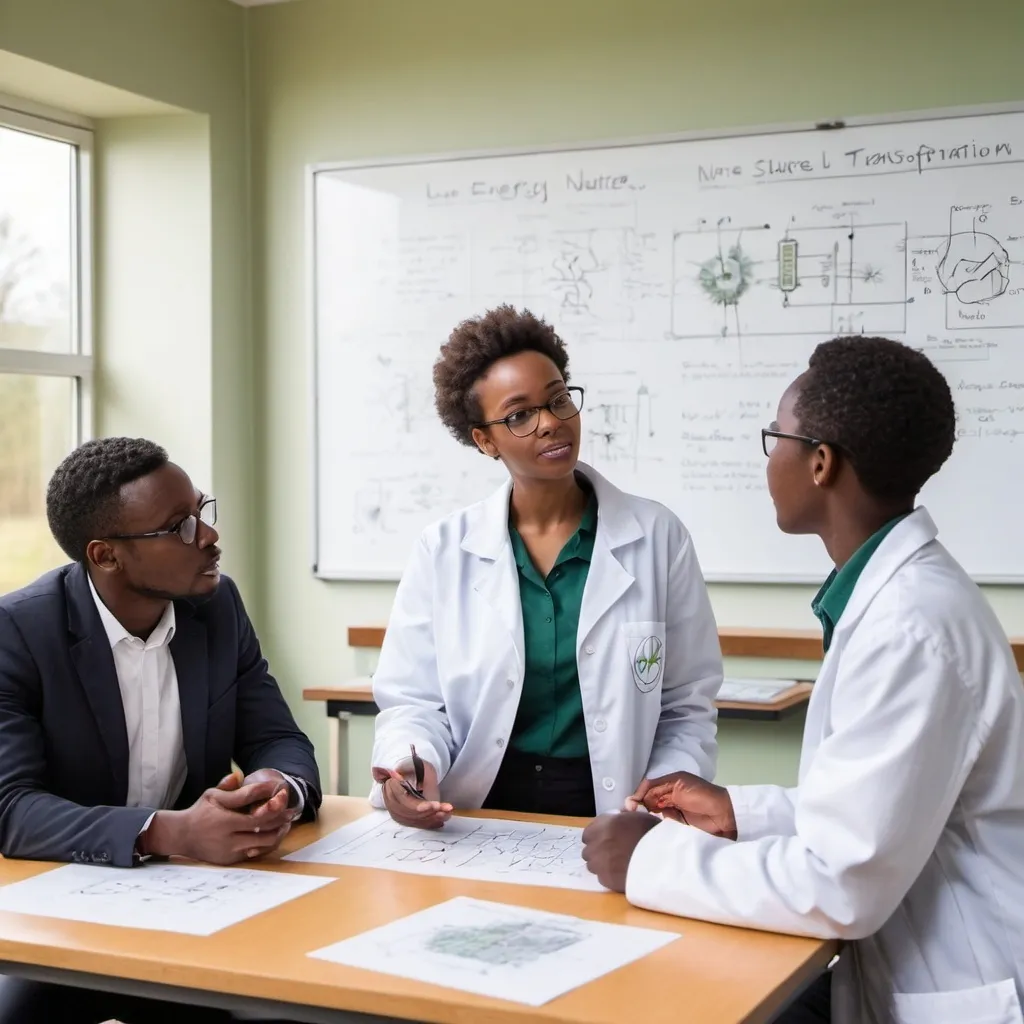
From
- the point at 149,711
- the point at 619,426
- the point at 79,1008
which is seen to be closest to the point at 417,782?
the point at 149,711

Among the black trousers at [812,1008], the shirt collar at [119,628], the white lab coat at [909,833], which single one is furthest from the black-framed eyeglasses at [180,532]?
the black trousers at [812,1008]

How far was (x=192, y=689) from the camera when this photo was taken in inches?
87.3

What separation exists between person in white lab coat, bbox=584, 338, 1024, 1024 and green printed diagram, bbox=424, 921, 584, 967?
0.14m

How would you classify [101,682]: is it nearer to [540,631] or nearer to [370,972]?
[540,631]

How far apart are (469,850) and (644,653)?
0.54 meters

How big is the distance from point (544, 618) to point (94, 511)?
0.77 metres

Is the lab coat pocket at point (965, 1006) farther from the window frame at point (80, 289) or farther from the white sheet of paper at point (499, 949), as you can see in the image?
the window frame at point (80, 289)

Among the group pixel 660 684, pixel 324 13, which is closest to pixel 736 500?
pixel 660 684

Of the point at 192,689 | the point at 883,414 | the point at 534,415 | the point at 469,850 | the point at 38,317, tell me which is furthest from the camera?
the point at 38,317

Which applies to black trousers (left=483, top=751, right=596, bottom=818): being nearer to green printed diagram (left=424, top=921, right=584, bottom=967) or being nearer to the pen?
the pen

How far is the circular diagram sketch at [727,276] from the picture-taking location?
403 cm

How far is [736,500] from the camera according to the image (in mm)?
4055

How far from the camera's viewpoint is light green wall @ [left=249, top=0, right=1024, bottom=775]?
12.7 feet

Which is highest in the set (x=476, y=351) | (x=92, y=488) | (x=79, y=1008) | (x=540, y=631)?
(x=476, y=351)
